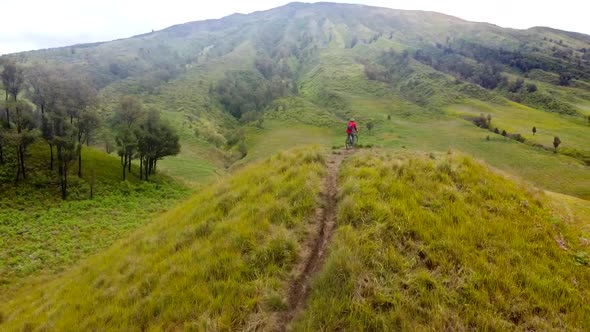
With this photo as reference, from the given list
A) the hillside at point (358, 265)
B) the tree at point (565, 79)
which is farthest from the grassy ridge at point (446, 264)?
the tree at point (565, 79)

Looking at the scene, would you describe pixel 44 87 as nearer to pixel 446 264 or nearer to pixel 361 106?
pixel 446 264

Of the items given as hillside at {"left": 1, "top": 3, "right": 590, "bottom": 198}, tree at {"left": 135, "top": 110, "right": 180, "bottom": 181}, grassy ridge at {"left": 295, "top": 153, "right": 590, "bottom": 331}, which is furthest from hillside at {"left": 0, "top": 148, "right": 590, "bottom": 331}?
hillside at {"left": 1, "top": 3, "right": 590, "bottom": 198}

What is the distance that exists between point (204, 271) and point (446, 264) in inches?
218

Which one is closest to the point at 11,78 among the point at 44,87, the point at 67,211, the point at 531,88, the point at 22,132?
the point at 44,87

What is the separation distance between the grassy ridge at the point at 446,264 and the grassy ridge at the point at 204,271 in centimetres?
126

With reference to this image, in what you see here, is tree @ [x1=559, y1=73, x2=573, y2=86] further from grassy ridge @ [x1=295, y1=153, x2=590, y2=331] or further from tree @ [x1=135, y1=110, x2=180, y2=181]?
grassy ridge @ [x1=295, y1=153, x2=590, y2=331]

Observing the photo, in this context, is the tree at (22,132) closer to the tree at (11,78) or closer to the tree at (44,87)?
the tree at (11,78)

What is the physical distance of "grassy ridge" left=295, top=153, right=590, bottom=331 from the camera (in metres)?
5.79

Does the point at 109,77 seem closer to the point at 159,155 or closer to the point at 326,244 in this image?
the point at 159,155

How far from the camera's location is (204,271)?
7504 mm

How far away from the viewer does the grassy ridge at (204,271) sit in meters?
6.62

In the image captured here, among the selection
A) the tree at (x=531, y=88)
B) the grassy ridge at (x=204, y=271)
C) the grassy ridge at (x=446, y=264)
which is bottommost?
the grassy ridge at (x=204, y=271)

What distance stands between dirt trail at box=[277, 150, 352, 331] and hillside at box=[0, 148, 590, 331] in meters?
0.04

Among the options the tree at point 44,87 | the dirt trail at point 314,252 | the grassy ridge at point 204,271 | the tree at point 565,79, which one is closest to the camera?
the dirt trail at point 314,252
